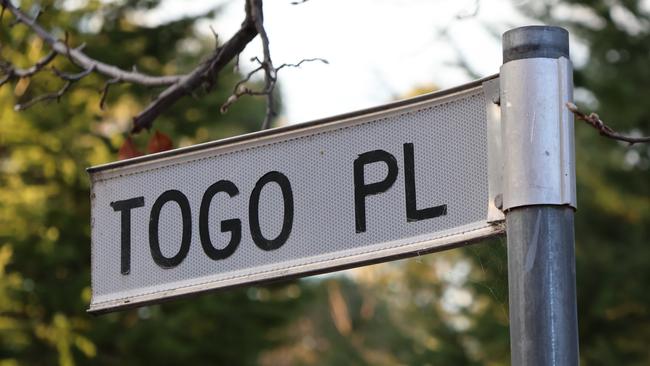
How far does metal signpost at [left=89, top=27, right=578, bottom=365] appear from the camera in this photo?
1.66 meters

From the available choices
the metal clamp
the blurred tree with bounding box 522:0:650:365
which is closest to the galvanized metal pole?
the metal clamp

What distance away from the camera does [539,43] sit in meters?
1.73

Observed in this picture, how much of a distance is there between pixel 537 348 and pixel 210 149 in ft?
2.79

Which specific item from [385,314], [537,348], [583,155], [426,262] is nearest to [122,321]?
[583,155]

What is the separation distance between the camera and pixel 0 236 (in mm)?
9461

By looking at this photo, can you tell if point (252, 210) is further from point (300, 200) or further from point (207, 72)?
point (207, 72)

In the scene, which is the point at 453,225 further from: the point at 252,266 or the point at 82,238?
the point at 82,238

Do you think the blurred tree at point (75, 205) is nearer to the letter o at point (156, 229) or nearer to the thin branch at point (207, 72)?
the thin branch at point (207, 72)

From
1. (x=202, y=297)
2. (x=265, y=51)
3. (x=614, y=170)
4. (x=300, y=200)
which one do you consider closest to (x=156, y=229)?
(x=300, y=200)

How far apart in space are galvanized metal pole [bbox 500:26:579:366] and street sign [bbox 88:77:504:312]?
0.25 feet

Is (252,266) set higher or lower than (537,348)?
higher

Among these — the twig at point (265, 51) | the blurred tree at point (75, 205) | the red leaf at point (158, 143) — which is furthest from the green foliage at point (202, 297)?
the twig at point (265, 51)

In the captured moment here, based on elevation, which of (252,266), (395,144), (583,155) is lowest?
(252,266)

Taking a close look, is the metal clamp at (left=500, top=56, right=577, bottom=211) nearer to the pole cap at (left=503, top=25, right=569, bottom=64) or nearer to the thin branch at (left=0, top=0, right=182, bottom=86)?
the pole cap at (left=503, top=25, right=569, bottom=64)
